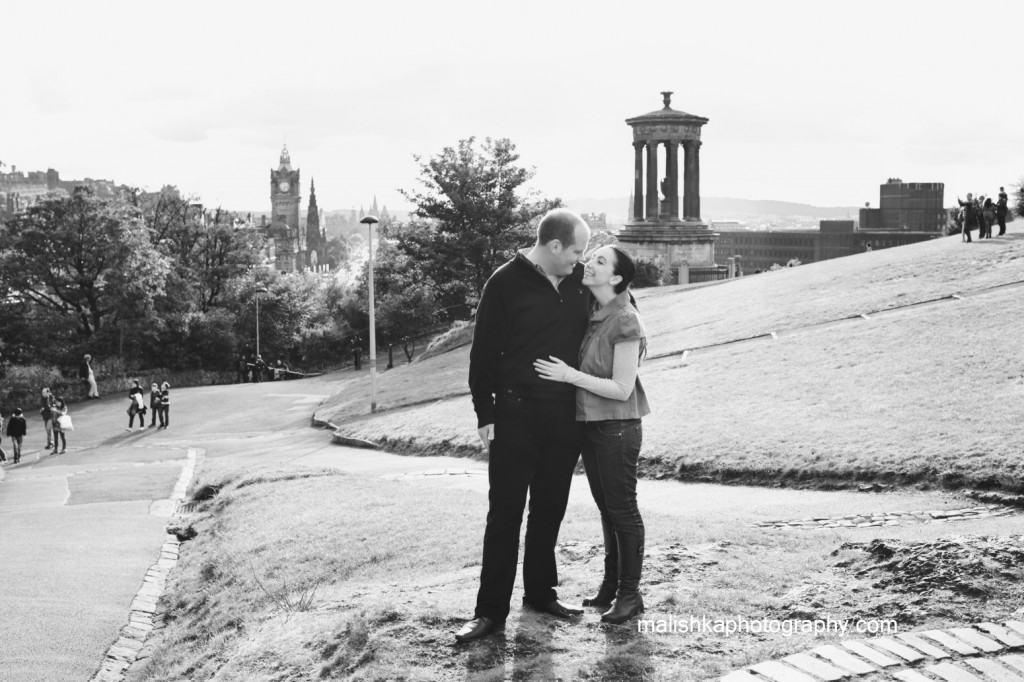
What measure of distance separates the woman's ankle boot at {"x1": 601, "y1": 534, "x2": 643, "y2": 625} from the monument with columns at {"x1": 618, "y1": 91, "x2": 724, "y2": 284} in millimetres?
45313

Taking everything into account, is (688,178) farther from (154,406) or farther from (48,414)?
(48,414)

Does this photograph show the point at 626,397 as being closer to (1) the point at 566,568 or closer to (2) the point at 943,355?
(1) the point at 566,568

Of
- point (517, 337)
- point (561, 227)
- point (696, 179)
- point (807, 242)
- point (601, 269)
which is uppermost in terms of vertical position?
point (807, 242)

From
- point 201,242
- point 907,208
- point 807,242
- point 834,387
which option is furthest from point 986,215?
point 807,242

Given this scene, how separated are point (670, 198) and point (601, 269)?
4907 centimetres

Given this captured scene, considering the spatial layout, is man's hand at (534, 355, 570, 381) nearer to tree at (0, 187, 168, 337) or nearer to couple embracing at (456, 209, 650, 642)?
couple embracing at (456, 209, 650, 642)

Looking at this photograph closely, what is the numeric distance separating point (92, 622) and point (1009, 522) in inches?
293

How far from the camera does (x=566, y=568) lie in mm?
7211

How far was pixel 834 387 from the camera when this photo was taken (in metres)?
15.7

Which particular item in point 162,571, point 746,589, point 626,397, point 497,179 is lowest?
point 162,571

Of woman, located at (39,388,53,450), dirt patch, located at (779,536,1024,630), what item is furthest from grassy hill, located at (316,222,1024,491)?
woman, located at (39,388,53,450)

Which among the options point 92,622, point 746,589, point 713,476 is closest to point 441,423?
point 713,476

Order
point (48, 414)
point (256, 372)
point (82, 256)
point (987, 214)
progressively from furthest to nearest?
point (82, 256) < point (256, 372) < point (987, 214) < point (48, 414)

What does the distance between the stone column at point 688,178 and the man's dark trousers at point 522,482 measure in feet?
158
